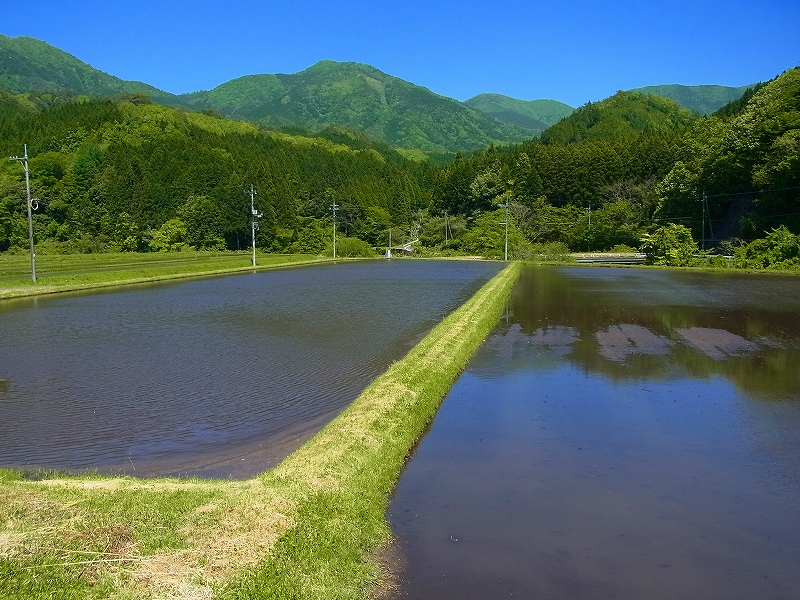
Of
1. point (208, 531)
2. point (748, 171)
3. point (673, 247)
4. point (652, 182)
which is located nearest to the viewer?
point (208, 531)

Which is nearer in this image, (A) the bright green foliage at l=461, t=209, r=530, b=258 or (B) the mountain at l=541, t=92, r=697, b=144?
(A) the bright green foliage at l=461, t=209, r=530, b=258

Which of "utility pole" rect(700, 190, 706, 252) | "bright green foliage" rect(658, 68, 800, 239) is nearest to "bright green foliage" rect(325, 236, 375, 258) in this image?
"bright green foliage" rect(658, 68, 800, 239)

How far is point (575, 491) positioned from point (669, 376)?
5.48 metres

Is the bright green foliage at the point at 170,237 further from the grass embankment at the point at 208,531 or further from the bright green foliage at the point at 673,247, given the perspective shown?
the grass embankment at the point at 208,531

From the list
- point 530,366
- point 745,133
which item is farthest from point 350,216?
point 530,366

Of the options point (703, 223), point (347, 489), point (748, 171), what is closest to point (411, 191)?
point (703, 223)

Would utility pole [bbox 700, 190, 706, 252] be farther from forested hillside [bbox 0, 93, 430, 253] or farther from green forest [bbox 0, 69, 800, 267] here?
forested hillside [bbox 0, 93, 430, 253]

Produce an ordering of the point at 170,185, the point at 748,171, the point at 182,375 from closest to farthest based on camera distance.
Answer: the point at 182,375, the point at 748,171, the point at 170,185

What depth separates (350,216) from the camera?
300ft

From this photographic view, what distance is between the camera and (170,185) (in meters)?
81.1

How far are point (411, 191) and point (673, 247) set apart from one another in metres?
56.7

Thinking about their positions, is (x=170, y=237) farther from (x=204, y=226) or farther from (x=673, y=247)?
(x=673, y=247)

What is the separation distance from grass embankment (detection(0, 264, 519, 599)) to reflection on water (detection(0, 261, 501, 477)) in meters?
0.93

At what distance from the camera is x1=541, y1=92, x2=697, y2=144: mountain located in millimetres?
114125
